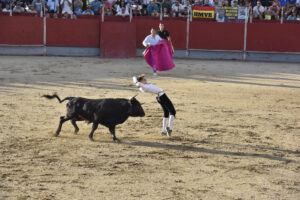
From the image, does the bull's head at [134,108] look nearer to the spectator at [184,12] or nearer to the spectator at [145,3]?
the spectator at [184,12]

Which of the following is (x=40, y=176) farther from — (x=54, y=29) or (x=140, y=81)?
(x=54, y=29)

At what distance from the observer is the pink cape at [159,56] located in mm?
15000

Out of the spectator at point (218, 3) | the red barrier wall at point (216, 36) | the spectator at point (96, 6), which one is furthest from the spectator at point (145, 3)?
the spectator at point (218, 3)

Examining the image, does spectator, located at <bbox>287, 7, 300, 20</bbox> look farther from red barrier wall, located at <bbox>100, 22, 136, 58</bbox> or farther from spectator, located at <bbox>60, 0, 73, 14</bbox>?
spectator, located at <bbox>60, 0, 73, 14</bbox>

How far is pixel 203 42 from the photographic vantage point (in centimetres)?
2016

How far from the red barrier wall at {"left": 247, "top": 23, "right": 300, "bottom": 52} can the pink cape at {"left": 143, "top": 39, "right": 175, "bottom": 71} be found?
235 inches

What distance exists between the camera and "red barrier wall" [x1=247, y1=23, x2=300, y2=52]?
19.9 m

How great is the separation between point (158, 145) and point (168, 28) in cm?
1244

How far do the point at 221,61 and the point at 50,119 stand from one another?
36.4 ft

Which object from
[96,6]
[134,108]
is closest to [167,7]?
[96,6]

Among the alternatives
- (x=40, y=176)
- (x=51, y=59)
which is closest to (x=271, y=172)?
(x=40, y=176)

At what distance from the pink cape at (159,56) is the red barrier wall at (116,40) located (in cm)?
443

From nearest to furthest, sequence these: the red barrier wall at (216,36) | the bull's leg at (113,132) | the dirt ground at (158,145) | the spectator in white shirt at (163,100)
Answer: the dirt ground at (158,145), the bull's leg at (113,132), the spectator in white shirt at (163,100), the red barrier wall at (216,36)

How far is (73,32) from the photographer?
1966 centimetres
